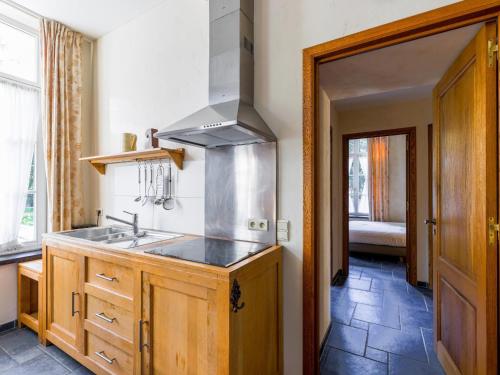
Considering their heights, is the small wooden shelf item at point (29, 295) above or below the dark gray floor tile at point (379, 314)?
above

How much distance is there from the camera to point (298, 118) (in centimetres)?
158

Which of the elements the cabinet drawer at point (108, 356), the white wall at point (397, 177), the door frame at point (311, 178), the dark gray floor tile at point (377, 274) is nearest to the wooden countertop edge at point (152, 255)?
the door frame at point (311, 178)

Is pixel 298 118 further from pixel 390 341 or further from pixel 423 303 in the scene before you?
pixel 423 303

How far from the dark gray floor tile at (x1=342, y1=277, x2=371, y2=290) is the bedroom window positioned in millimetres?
3126

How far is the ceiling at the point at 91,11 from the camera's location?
2.21 meters

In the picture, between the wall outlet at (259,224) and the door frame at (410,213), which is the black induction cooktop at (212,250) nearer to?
the wall outlet at (259,224)

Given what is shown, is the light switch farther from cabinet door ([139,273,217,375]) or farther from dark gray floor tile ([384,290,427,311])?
dark gray floor tile ([384,290,427,311])

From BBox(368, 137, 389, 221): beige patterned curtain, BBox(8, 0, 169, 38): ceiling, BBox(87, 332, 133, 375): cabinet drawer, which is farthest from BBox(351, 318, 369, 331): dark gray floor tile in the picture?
BBox(368, 137, 389, 221): beige patterned curtain

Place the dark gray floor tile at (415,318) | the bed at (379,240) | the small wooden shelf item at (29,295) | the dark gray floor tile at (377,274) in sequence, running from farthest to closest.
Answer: the bed at (379,240) < the dark gray floor tile at (377,274) < the dark gray floor tile at (415,318) < the small wooden shelf item at (29,295)

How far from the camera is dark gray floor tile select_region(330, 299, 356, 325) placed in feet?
8.14

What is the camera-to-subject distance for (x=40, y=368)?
178cm

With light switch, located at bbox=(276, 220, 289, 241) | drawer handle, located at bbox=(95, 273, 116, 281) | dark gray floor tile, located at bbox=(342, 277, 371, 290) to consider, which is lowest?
dark gray floor tile, located at bbox=(342, 277, 371, 290)

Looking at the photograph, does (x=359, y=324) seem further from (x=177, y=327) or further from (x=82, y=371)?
(x=82, y=371)

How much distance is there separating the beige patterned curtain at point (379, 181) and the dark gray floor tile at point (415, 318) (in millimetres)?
3575
